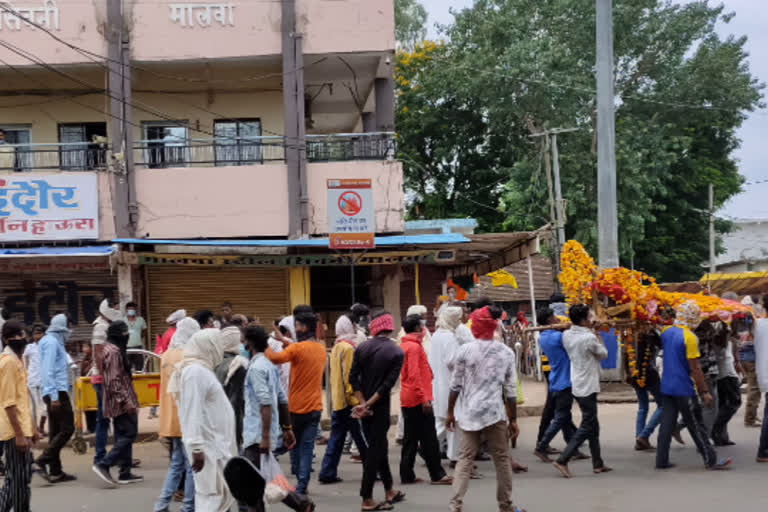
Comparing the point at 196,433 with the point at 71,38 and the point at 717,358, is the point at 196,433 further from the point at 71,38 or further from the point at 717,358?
the point at 71,38

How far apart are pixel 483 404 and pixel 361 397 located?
4.00 feet

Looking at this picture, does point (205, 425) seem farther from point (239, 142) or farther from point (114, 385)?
point (239, 142)

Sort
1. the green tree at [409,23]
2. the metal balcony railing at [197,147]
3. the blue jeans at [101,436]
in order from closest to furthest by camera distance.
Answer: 1. the blue jeans at [101,436]
2. the metal balcony railing at [197,147]
3. the green tree at [409,23]

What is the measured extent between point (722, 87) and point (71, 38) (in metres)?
22.5

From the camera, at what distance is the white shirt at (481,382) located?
7.61 meters

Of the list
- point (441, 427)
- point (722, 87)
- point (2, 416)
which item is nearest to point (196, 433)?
point (2, 416)

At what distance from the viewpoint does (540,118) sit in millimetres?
30266

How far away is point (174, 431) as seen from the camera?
837 cm

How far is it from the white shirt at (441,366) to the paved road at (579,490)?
0.84 meters

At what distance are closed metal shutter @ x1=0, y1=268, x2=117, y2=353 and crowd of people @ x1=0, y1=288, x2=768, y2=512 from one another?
6.06m

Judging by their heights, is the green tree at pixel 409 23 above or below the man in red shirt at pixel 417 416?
above

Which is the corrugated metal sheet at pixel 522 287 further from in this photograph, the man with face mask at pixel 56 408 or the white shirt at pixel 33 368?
the man with face mask at pixel 56 408

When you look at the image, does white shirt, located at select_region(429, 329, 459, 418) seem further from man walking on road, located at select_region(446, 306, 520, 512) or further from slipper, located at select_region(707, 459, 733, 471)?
slipper, located at select_region(707, 459, 733, 471)

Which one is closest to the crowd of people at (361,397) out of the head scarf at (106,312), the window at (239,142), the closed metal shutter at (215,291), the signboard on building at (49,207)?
the head scarf at (106,312)
